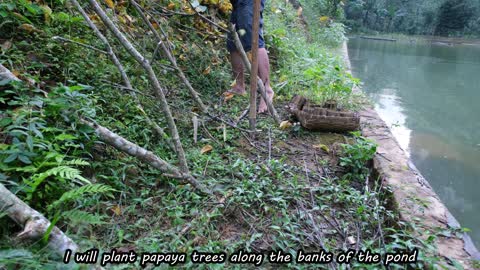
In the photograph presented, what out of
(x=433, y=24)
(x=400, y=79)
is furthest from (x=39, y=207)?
(x=433, y=24)

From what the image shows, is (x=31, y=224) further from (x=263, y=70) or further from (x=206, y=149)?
(x=263, y=70)

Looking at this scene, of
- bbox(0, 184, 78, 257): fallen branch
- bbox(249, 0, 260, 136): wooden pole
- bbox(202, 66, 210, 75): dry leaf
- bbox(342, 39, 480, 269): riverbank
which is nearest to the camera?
bbox(0, 184, 78, 257): fallen branch

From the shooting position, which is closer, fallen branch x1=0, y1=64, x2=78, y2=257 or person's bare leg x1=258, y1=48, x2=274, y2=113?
fallen branch x1=0, y1=64, x2=78, y2=257

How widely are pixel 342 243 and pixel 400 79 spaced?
673 centimetres

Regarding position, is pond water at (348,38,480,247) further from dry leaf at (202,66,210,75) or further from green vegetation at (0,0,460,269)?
dry leaf at (202,66,210,75)

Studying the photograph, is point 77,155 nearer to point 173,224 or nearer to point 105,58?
point 173,224

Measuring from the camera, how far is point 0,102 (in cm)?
159

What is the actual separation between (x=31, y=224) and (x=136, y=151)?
59cm

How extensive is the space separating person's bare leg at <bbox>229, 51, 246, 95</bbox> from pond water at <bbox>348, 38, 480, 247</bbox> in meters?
1.37

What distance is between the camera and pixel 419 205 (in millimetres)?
1700

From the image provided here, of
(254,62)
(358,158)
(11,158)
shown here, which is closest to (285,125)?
(254,62)

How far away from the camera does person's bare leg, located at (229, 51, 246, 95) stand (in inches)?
119

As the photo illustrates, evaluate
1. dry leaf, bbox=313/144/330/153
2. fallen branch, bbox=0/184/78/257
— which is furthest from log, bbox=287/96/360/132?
fallen branch, bbox=0/184/78/257

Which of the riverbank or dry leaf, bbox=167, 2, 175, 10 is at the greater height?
dry leaf, bbox=167, 2, 175, 10
